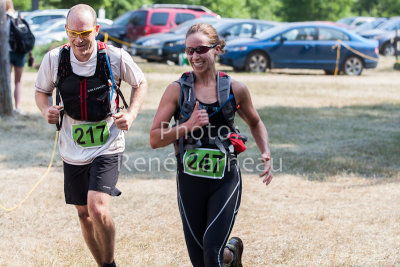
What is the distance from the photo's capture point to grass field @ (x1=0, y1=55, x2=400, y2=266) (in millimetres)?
5219

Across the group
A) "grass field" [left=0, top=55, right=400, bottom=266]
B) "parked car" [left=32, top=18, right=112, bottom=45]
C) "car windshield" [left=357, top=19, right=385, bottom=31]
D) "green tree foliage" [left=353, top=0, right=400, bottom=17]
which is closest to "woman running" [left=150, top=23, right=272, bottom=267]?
"grass field" [left=0, top=55, right=400, bottom=266]

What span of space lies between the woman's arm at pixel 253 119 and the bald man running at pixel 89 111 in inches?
30.3

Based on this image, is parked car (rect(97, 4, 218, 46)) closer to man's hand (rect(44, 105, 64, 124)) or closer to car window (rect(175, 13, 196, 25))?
car window (rect(175, 13, 196, 25))

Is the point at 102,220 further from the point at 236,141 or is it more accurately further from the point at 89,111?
the point at 236,141

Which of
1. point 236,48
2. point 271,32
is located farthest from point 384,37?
point 236,48

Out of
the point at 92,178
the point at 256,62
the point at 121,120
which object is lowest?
the point at 256,62

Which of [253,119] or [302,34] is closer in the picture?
[253,119]

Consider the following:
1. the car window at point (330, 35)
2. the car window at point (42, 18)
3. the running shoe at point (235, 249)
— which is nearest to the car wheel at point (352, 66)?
the car window at point (330, 35)

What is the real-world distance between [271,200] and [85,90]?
3261mm

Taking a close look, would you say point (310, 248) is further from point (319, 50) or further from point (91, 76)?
point (319, 50)

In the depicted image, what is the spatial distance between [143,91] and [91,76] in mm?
411

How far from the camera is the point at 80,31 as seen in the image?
4113 mm

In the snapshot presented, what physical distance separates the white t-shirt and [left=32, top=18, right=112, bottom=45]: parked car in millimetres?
20050

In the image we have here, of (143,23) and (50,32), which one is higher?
(143,23)
